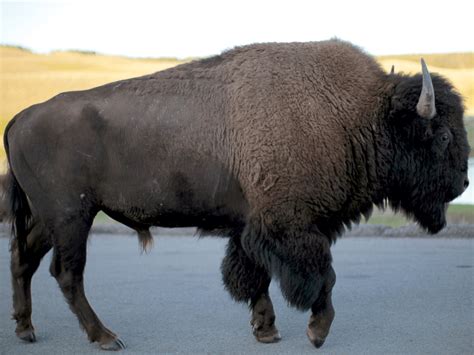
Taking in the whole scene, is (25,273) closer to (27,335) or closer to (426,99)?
(27,335)

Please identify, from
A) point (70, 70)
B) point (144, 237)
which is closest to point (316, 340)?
point (144, 237)

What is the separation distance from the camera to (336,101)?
6613mm

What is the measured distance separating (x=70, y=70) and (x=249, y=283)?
9349 mm

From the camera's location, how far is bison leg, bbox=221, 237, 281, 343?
6684mm

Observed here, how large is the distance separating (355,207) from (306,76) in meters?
1.06

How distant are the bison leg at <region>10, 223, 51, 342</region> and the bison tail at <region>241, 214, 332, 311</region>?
1748 mm

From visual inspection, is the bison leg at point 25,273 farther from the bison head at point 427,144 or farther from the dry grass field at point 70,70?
the dry grass field at point 70,70

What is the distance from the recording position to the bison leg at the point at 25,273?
6.76 meters

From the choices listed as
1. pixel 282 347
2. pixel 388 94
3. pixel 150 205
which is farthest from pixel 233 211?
pixel 388 94

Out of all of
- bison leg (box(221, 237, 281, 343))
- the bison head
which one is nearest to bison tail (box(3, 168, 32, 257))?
bison leg (box(221, 237, 281, 343))

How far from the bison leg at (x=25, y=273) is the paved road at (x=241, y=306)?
0.41 feet

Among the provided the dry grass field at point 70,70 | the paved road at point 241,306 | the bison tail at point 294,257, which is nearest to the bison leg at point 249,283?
the paved road at point 241,306

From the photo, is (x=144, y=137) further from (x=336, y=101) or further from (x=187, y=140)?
(x=336, y=101)

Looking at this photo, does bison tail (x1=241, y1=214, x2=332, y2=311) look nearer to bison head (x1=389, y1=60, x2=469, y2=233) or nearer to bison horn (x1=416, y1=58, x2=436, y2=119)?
bison head (x1=389, y1=60, x2=469, y2=233)
